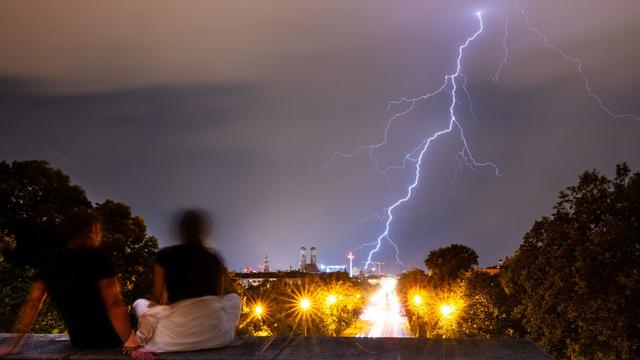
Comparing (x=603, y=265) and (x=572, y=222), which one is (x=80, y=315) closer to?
(x=603, y=265)

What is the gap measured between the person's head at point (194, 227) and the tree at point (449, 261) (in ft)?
220

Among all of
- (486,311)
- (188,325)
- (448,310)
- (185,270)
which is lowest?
(188,325)

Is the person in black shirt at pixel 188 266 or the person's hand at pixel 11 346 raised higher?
the person in black shirt at pixel 188 266

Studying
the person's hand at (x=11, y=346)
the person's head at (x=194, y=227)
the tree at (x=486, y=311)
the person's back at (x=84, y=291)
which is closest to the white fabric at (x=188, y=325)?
the person's back at (x=84, y=291)

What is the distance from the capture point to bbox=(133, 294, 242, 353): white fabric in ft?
15.0

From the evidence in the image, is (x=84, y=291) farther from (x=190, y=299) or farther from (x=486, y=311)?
(x=486, y=311)

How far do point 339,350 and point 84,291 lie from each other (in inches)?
79.0

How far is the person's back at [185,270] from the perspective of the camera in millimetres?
4805

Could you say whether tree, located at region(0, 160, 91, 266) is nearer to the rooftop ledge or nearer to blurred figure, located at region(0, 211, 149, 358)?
blurred figure, located at region(0, 211, 149, 358)

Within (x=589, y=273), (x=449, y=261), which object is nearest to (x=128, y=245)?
(x=589, y=273)

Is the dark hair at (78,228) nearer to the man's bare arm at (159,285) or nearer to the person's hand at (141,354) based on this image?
the man's bare arm at (159,285)

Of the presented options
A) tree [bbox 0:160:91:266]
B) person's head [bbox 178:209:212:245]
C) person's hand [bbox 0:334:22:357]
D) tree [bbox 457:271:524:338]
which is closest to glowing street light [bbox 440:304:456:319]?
tree [bbox 457:271:524:338]

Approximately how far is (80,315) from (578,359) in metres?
17.2

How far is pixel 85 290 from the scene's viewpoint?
184 inches
